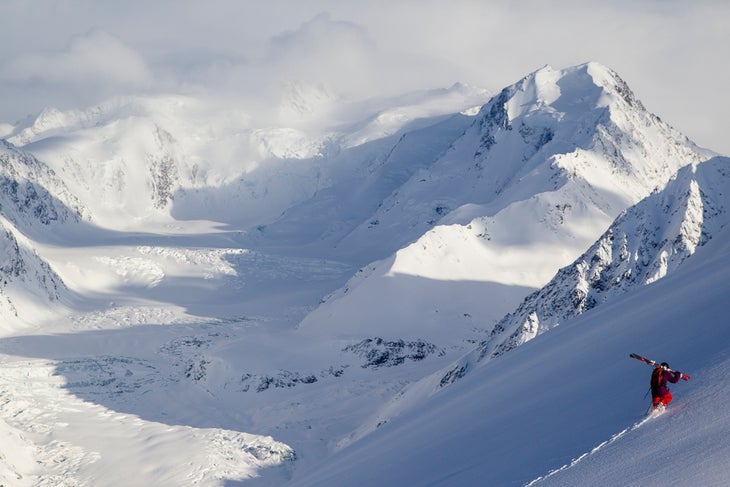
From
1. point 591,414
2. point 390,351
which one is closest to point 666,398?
point 591,414

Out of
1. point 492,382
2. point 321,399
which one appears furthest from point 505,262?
point 492,382

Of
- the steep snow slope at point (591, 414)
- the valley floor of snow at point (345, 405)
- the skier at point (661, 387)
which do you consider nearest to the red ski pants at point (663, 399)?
the skier at point (661, 387)

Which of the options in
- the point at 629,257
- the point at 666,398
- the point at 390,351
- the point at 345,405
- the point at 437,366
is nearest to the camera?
the point at 666,398

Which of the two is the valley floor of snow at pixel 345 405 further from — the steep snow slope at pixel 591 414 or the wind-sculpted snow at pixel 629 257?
the wind-sculpted snow at pixel 629 257

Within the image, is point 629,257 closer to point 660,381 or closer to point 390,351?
point 390,351

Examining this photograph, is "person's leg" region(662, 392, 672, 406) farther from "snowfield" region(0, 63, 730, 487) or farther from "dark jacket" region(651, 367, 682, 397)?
"snowfield" region(0, 63, 730, 487)

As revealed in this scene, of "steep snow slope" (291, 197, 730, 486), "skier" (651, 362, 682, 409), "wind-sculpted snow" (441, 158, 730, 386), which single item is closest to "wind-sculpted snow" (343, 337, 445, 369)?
"wind-sculpted snow" (441, 158, 730, 386)

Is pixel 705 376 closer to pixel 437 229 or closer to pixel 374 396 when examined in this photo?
pixel 374 396

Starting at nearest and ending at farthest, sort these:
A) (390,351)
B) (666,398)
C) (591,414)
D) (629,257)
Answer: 1. (666,398)
2. (591,414)
3. (629,257)
4. (390,351)

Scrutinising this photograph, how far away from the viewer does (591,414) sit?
58.3ft

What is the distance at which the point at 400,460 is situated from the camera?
2470 cm

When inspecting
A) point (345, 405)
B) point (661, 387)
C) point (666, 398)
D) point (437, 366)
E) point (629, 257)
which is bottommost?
point (666, 398)

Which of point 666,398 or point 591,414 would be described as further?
point 591,414

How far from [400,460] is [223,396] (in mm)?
103063
